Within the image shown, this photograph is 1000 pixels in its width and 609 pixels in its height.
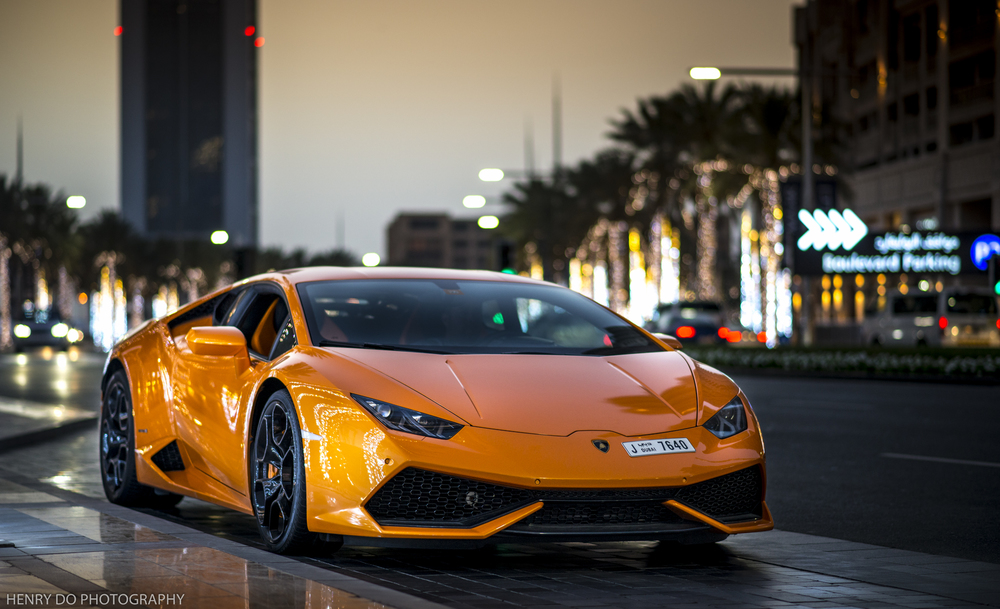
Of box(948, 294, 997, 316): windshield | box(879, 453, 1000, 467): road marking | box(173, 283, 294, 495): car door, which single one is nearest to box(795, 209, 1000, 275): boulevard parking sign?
box(948, 294, 997, 316): windshield

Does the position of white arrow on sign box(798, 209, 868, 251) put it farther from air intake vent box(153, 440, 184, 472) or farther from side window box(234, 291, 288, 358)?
air intake vent box(153, 440, 184, 472)

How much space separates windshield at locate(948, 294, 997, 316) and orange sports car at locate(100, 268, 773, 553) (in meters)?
29.4

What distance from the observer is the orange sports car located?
5145 mm

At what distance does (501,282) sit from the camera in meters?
6.95

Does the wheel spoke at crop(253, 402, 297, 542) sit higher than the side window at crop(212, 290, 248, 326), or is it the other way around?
the side window at crop(212, 290, 248, 326)

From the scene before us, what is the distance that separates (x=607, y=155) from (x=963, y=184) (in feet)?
51.9

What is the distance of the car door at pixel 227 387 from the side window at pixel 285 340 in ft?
0.14

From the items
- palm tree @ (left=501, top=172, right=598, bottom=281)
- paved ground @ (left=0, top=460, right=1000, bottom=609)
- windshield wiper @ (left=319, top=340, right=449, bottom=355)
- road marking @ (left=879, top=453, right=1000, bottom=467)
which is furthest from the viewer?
palm tree @ (left=501, top=172, right=598, bottom=281)

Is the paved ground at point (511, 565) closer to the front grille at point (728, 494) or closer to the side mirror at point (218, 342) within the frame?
the front grille at point (728, 494)

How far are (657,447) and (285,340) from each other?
2006mm

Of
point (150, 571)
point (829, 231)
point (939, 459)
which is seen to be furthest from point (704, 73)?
point (150, 571)

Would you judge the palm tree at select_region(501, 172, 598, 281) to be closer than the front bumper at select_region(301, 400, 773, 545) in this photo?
No

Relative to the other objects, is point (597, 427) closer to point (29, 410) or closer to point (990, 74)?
point (29, 410)

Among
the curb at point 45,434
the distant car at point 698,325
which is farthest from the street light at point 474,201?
the curb at point 45,434
